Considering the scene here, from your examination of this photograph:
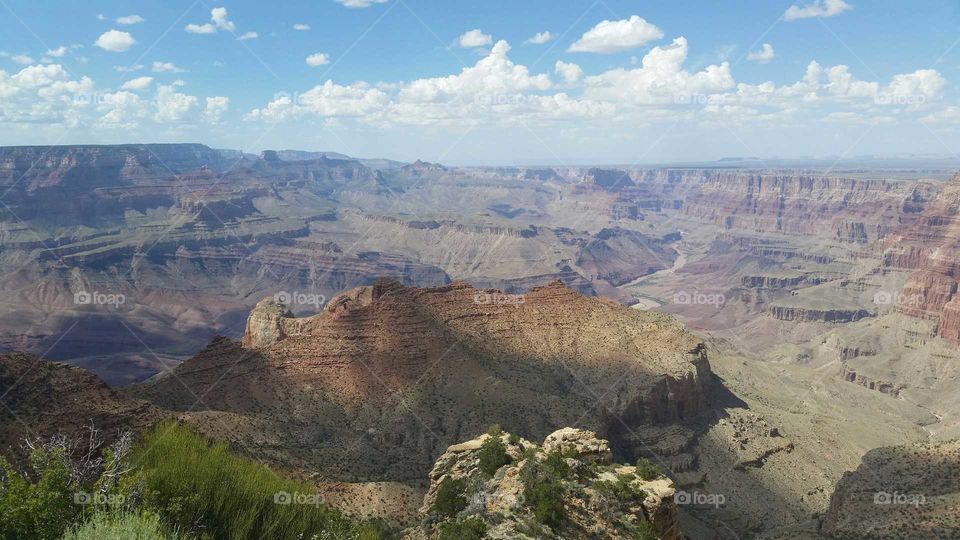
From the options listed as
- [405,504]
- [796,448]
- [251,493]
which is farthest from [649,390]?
[251,493]

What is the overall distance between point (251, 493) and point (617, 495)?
18100 millimetres

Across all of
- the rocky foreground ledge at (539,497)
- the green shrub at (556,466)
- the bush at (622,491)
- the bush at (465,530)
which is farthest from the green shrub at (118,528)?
the bush at (622,491)

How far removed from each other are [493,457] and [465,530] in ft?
37.2

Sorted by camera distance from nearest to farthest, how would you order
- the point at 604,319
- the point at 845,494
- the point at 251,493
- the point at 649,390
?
the point at 251,493 < the point at 845,494 < the point at 649,390 < the point at 604,319

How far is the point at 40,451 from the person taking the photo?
2103 cm

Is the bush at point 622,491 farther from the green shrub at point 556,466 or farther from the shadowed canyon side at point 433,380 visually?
the shadowed canyon side at point 433,380

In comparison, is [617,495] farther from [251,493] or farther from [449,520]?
[251,493]

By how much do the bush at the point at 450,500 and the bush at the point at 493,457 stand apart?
232 centimetres

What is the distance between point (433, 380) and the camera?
72438 mm

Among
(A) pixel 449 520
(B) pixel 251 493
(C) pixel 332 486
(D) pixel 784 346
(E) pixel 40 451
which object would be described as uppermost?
(E) pixel 40 451

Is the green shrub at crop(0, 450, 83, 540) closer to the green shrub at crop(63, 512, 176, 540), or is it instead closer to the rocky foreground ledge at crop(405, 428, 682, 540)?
the green shrub at crop(63, 512, 176, 540)

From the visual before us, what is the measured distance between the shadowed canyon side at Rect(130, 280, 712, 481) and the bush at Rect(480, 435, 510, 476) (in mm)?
18399

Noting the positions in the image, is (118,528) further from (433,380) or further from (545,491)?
(433,380)

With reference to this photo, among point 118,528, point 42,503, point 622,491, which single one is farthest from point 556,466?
point 42,503
